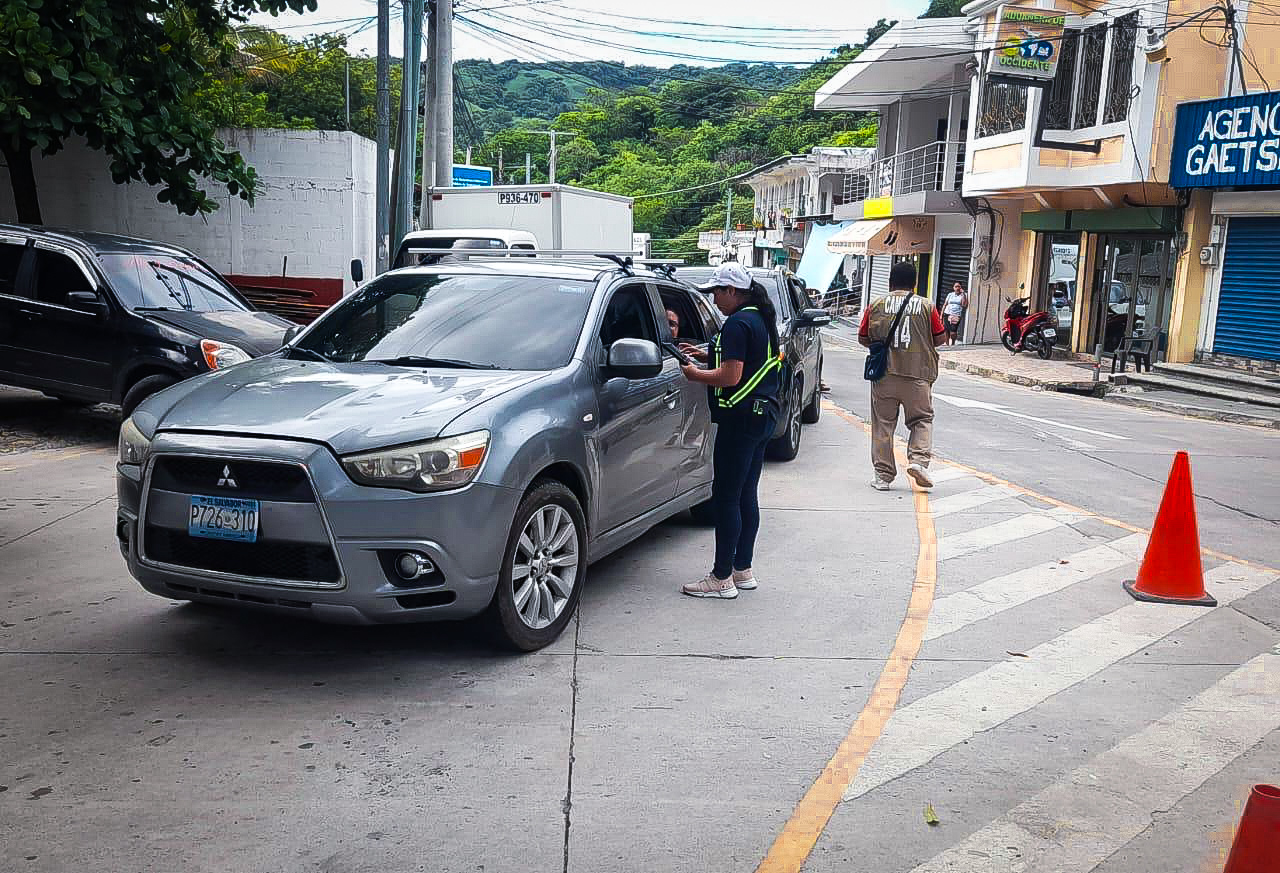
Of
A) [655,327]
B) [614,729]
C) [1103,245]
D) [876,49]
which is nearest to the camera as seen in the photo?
[614,729]

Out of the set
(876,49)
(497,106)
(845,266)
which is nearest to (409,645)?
(876,49)

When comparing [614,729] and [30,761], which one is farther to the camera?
[614,729]

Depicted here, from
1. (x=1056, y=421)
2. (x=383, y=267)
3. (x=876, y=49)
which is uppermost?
(x=876, y=49)

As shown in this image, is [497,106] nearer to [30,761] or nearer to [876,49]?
[876,49]

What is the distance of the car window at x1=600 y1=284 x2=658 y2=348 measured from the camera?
6.43 metres

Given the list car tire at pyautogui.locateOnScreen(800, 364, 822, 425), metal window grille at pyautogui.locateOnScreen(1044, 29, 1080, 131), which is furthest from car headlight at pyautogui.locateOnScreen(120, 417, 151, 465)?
metal window grille at pyautogui.locateOnScreen(1044, 29, 1080, 131)

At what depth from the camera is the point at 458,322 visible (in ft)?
20.4

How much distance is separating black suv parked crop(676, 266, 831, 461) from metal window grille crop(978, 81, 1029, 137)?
596 inches

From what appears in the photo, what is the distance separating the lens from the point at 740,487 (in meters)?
6.32

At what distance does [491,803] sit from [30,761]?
168 cm

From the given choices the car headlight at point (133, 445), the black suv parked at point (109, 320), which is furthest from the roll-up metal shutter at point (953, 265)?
the car headlight at point (133, 445)

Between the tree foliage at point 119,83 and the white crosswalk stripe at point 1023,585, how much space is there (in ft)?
31.2

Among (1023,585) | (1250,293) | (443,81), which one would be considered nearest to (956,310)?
(1250,293)

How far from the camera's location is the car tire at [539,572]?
5180 millimetres
